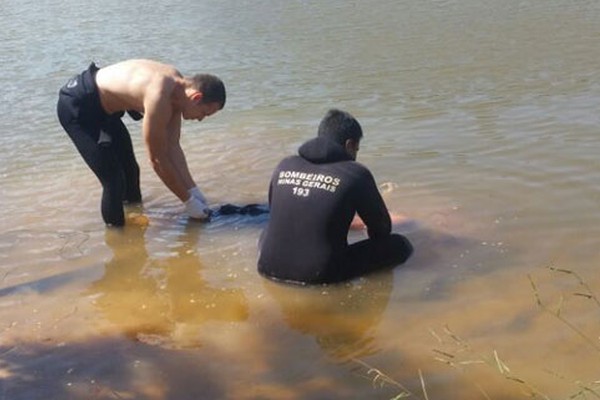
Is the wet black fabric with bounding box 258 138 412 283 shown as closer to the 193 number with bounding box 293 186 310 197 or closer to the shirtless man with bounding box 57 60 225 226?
the 193 number with bounding box 293 186 310 197

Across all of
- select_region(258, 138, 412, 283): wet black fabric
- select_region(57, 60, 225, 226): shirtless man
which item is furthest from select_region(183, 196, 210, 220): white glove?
select_region(258, 138, 412, 283): wet black fabric

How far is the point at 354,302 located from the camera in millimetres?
4855

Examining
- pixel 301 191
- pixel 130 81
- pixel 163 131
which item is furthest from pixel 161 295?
pixel 130 81

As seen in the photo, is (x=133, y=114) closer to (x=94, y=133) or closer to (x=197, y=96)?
(x=94, y=133)

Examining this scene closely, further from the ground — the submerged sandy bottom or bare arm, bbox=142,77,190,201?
bare arm, bbox=142,77,190,201

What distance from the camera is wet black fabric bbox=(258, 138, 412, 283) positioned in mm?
4828

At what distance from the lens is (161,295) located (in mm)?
5148

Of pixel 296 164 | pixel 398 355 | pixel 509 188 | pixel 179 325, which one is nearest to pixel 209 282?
pixel 179 325

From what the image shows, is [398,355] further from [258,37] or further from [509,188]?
[258,37]

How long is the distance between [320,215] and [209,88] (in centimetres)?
146

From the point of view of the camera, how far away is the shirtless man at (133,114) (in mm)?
5805

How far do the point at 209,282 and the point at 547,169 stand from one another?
126 inches

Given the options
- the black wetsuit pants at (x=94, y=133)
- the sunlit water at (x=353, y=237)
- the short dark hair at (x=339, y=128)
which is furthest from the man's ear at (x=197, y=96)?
the short dark hair at (x=339, y=128)

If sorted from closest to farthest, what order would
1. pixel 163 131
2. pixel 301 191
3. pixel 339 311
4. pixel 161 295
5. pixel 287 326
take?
pixel 287 326, pixel 339 311, pixel 301 191, pixel 161 295, pixel 163 131
